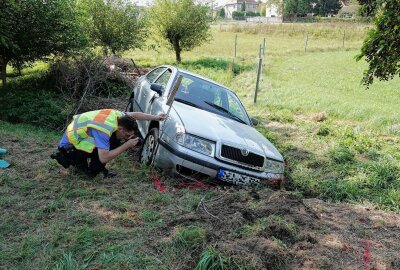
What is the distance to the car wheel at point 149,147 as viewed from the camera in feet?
19.0

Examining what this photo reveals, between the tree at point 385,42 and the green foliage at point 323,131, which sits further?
the green foliage at point 323,131

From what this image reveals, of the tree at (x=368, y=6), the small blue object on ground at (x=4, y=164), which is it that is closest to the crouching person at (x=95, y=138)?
the small blue object on ground at (x=4, y=164)

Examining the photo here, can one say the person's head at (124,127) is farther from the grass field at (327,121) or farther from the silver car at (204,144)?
the grass field at (327,121)

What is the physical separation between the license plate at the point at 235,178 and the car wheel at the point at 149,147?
1.13 meters

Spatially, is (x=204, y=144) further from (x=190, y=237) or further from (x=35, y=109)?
(x=35, y=109)

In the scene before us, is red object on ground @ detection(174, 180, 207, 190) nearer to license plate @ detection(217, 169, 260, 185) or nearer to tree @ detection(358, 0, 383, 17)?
license plate @ detection(217, 169, 260, 185)

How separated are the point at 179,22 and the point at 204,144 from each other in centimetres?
1808

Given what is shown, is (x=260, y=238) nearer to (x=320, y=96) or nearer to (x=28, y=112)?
(x=28, y=112)

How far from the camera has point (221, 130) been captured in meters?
5.62

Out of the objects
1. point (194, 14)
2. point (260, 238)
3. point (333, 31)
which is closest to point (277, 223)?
point (260, 238)

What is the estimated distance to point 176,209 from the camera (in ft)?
14.5

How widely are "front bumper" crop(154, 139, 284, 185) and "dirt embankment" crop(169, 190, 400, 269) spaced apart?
361mm

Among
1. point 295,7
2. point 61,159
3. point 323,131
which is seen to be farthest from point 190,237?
point 295,7

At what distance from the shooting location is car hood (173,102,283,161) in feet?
17.6
